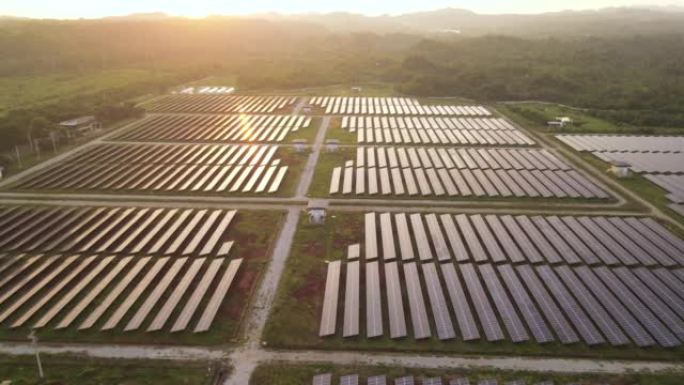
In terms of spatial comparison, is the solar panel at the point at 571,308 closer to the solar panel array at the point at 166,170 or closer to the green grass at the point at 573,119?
the solar panel array at the point at 166,170

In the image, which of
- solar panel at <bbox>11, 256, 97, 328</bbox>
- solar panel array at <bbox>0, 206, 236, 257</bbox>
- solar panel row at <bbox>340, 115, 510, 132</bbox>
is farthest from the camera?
solar panel row at <bbox>340, 115, 510, 132</bbox>

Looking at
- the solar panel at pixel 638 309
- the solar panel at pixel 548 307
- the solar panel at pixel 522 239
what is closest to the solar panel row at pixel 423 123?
the solar panel at pixel 522 239

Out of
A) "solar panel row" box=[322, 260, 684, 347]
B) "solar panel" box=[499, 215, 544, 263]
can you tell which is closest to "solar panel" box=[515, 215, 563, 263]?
"solar panel" box=[499, 215, 544, 263]

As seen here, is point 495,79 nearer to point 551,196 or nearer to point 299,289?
point 551,196

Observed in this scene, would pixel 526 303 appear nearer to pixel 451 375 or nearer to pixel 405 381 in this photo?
pixel 451 375

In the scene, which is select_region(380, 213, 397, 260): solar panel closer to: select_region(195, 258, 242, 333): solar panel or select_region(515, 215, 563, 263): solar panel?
select_region(195, 258, 242, 333): solar panel

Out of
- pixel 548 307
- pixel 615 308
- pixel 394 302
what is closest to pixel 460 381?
pixel 394 302

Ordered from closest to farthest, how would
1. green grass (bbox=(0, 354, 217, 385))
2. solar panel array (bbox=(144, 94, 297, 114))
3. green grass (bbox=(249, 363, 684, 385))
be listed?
green grass (bbox=(0, 354, 217, 385)) < green grass (bbox=(249, 363, 684, 385)) < solar panel array (bbox=(144, 94, 297, 114))
